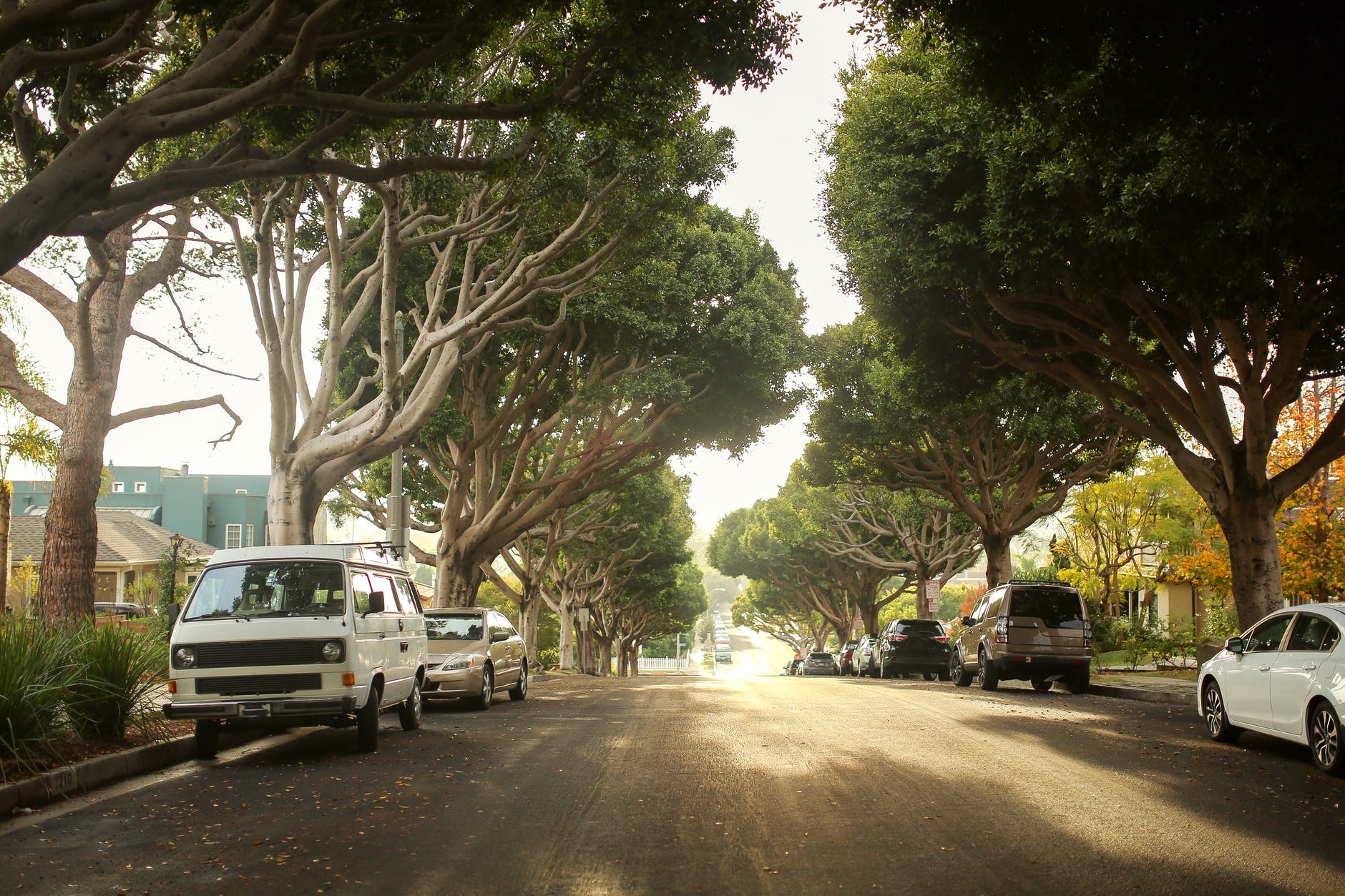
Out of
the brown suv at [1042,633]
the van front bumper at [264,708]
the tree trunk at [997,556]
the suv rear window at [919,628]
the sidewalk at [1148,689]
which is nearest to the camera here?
the van front bumper at [264,708]

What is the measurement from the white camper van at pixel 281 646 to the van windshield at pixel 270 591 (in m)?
0.01

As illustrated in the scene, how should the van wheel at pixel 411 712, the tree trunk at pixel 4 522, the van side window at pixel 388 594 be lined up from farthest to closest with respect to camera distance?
the tree trunk at pixel 4 522
the van wheel at pixel 411 712
the van side window at pixel 388 594

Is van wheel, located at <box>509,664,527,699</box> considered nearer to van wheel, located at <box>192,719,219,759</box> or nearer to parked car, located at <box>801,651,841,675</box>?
van wheel, located at <box>192,719,219,759</box>

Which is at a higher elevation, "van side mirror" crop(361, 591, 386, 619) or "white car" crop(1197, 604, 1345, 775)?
"van side mirror" crop(361, 591, 386, 619)

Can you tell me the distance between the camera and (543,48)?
1337 cm

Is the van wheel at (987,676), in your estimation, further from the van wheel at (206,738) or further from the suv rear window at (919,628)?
the van wheel at (206,738)

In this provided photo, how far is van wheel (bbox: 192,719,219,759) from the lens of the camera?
11.2m

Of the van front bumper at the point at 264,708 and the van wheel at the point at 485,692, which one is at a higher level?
the van front bumper at the point at 264,708

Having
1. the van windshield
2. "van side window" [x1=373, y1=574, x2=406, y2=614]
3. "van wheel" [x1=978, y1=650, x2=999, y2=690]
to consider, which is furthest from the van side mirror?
"van wheel" [x1=978, y1=650, x2=999, y2=690]

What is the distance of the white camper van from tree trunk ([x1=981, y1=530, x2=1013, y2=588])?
67.9 feet

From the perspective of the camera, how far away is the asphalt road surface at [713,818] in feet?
20.1

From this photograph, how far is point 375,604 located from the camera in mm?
12016

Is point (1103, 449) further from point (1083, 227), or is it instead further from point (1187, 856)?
point (1187, 856)

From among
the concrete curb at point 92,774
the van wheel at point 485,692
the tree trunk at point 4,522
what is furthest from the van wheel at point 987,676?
the tree trunk at point 4,522
